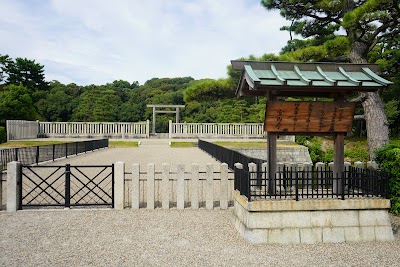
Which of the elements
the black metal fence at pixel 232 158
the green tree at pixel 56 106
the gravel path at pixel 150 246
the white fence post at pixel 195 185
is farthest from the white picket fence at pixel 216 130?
the gravel path at pixel 150 246

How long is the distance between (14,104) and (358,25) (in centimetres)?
2914

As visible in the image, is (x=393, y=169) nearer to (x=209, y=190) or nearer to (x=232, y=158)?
(x=209, y=190)

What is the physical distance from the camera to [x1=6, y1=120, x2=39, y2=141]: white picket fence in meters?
25.0

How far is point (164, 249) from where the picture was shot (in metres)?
4.45

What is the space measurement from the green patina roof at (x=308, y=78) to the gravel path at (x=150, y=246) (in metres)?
2.46

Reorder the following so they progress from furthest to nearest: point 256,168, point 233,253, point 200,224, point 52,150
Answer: point 52,150 → point 256,168 → point 200,224 → point 233,253

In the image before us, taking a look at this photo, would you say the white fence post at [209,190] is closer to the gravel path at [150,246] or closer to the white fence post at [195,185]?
the white fence post at [195,185]

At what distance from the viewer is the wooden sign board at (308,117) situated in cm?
568

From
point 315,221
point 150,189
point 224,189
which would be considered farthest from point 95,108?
point 315,221

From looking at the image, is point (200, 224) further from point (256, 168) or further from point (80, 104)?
point (80, 104)

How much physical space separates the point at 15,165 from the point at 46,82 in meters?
43.9

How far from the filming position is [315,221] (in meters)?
4.93

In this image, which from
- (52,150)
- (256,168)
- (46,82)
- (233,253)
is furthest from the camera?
(46,82)

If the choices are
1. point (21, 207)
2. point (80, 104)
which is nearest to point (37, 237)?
point (21, 207)
